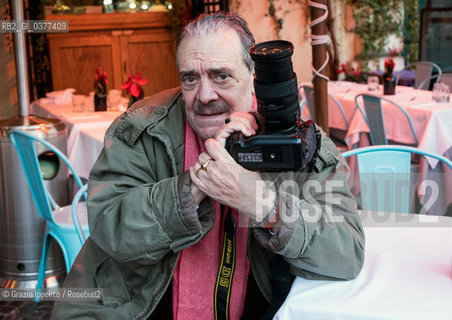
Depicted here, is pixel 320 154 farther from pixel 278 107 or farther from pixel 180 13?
pixel 180 13

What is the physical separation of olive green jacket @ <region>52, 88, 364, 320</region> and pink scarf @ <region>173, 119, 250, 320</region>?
0.13 feet

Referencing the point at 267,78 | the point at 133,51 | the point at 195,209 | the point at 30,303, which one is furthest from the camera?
the point at 133,51

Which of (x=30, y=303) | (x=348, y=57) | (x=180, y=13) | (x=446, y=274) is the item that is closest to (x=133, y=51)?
(x=180, y=13)

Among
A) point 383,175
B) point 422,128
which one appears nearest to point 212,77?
point 383,175

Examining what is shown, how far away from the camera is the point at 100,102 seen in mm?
4465

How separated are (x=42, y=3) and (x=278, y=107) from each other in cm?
621

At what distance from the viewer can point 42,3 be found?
22.7 ft

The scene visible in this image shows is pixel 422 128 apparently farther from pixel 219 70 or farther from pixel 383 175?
pixel 219 70

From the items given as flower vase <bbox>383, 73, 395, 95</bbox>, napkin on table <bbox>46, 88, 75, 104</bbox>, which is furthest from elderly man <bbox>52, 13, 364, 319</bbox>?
napkin on table <bbox>46, 88, 75, 104</bbox>

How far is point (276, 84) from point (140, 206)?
0.43 m

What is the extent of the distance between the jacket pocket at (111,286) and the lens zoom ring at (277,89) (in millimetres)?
615

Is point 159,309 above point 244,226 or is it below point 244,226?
below

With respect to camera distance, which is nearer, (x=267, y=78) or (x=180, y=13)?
(x=267, y=78)

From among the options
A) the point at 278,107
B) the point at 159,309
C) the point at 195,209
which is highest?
the point at 278,107
